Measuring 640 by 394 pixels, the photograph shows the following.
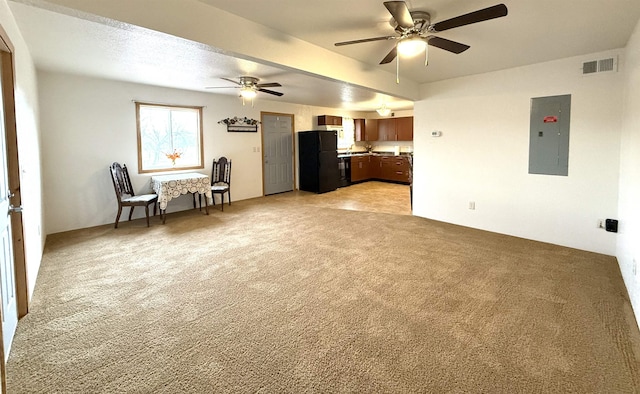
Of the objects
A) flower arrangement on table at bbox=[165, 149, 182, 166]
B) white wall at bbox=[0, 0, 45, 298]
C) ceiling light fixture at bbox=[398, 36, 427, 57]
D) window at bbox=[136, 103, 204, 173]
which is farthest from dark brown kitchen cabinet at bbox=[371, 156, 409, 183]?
white wall at bbox=[0, 0, 45, 298]

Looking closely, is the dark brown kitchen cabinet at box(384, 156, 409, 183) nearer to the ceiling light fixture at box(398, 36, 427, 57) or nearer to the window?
the window

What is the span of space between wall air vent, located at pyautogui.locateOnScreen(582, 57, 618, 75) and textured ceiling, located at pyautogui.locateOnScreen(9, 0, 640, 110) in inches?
6.2

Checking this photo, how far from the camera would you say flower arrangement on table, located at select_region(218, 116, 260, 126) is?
689 centimetres

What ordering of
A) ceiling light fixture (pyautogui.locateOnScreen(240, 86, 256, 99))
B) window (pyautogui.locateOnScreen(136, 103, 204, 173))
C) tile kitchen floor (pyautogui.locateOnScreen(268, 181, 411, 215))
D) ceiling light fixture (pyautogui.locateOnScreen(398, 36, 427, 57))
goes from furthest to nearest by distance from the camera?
tile kitchen floor (pyautogui.locateOnScreen(268, 181, 411, 215)), window (pyautogui.locateOnScreen(136, 103, 204, 173)), ceiling light fixture (pyautogui.locateOnScreen(240, 86, 256, 99)), ceiling light fixture (pyautogui.locateOnScreen(398, 36, 427, 57))

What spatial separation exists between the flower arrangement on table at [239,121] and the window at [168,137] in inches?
22.8

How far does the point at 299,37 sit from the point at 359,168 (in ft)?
22.8

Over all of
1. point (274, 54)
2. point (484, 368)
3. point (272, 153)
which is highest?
point (274, 54)

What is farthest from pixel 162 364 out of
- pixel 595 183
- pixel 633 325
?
pixel 595 183

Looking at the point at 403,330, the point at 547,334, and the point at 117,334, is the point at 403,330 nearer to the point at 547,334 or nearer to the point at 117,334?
the point at 547,334

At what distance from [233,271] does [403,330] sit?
1841 mm

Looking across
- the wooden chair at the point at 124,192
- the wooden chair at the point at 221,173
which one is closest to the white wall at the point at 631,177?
the wooden chair at the point at 124,192

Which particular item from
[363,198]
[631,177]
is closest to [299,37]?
[631,177]

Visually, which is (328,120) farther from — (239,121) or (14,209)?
(14,209)

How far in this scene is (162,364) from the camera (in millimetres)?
1936
